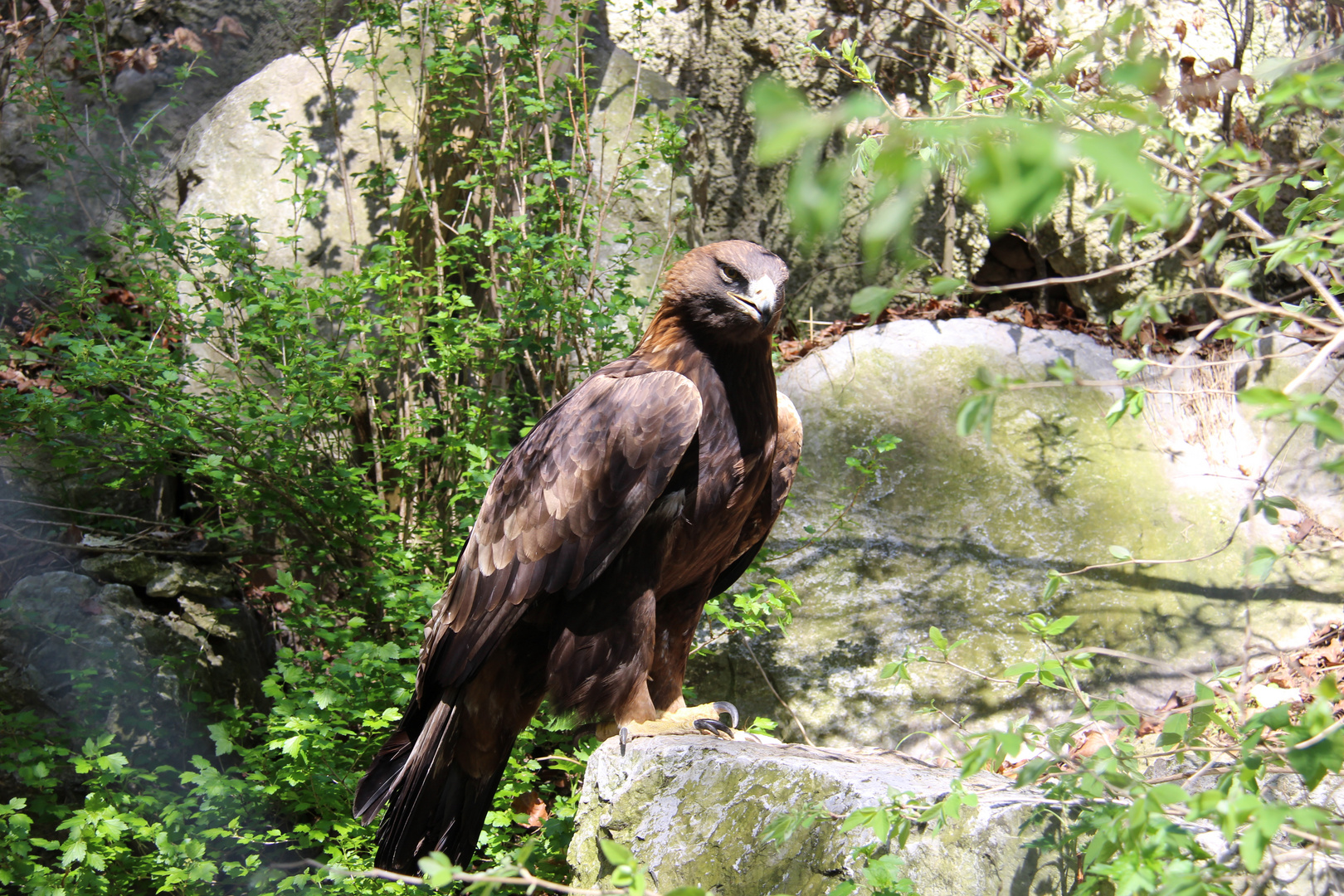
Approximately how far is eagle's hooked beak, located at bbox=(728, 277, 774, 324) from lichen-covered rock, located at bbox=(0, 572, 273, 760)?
259 cm

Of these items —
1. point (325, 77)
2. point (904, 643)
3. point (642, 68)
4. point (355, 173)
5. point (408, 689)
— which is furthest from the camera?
point (642, 68)

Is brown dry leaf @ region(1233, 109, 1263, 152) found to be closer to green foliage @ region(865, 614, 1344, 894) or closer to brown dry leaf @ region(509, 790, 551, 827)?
green foliage @ region(865, 614, 1344, 894)

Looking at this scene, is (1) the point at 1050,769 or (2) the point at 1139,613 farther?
(2) the point at 1139,613

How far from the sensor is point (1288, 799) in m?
1.94

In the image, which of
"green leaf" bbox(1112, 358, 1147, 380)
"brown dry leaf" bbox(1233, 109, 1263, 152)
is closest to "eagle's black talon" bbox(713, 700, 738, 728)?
"green leaf" bbox(1112, 358, 1147, 380)

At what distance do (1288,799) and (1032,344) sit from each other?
3663mm

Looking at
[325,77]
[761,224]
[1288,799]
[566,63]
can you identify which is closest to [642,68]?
[566,63]

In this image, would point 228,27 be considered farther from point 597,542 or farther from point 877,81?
point 597,542

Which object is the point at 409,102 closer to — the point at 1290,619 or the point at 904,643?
the point at 904,643

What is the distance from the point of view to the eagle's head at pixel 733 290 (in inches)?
102

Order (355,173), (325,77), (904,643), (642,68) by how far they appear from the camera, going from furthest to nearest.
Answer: (642,68)
(325,77)
(355,173)
(904,643)

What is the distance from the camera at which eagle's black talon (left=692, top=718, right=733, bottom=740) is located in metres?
2.83

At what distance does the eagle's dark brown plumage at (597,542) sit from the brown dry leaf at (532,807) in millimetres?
843

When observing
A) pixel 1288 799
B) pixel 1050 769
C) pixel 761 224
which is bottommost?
pixel 1288 799
